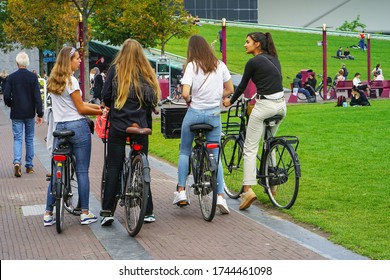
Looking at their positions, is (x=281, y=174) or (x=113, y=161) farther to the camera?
(x=281, y=174)

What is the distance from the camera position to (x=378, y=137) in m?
16.8

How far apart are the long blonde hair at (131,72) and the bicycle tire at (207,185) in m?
0.88

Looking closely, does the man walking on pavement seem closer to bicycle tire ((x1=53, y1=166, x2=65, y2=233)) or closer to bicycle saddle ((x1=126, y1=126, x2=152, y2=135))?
bicycle tire ((x1=53, y1=166, x2=65, y2=233))

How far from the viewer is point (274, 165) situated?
9352 millimetres

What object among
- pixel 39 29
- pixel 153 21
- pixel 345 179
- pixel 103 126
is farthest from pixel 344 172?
pixel 39 29

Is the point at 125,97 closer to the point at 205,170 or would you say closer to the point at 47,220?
the point at 205,170

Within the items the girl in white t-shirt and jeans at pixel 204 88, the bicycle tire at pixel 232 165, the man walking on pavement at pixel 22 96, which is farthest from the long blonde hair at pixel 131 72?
the man walking on pavement at pixel 22 96

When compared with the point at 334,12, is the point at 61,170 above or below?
below

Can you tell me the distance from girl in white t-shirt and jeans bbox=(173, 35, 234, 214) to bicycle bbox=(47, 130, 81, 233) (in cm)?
125

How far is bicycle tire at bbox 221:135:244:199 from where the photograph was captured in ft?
32.6

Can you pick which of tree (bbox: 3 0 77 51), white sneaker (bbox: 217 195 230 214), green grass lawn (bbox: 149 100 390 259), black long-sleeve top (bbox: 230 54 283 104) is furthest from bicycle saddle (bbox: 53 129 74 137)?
tree (bbox: 3 0 77 51)

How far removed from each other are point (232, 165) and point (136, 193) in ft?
8.06
